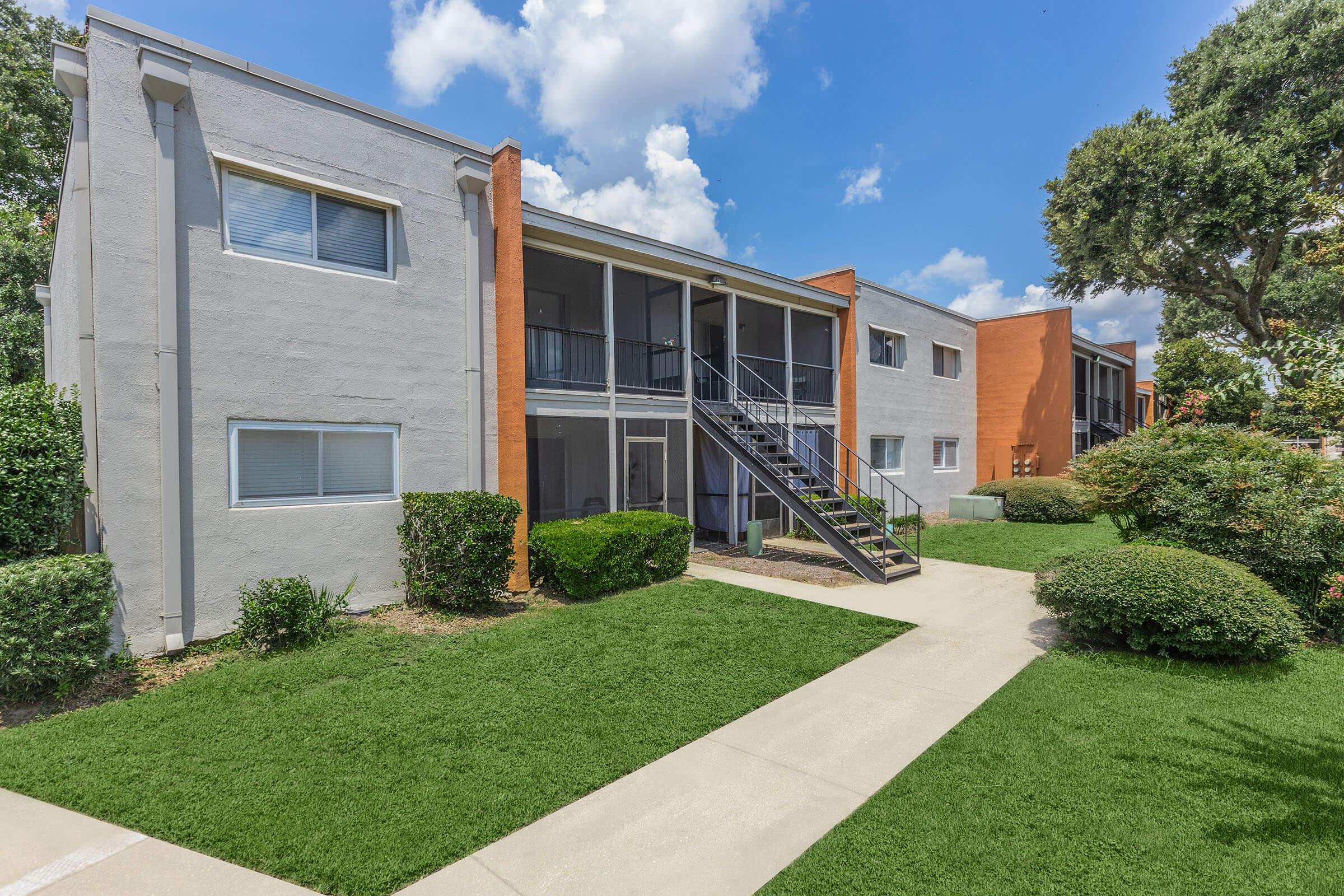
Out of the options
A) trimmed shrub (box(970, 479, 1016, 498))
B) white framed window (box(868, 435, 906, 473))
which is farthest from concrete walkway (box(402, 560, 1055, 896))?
trimmed shrub (box(970, 479, 1016, 498))

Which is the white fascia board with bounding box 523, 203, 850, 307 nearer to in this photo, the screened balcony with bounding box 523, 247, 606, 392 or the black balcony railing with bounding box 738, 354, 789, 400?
the screened balcony with bounding box 523, 247, 606, 392

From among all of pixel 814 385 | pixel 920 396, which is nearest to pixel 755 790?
pixel 814 385

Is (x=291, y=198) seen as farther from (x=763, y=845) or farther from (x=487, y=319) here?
(x=763, y=845)

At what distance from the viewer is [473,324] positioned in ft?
28.0

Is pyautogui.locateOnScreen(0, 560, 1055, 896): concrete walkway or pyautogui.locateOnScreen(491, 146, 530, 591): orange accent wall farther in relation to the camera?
pyautogui.locateOnScreen(491, 146, 530, 591): orange accent wall

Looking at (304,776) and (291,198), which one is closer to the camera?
(304,776)

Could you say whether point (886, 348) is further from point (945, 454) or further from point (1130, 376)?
point (1130, 376)

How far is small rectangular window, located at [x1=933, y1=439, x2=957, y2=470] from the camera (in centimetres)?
1920

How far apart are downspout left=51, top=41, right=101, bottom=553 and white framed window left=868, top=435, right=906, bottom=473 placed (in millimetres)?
14939

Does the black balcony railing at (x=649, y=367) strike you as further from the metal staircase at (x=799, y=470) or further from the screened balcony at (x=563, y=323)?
the screened balcony at (x=563, y=323)

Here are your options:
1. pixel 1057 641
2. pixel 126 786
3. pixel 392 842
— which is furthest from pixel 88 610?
pixel 1057 641

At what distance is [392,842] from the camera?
321 centimetres

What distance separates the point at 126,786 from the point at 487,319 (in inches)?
254

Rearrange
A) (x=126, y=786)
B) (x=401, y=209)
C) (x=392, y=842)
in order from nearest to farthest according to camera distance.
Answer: (x=392, y=842)
(x=126, y=786)
(x=401, y=209)
